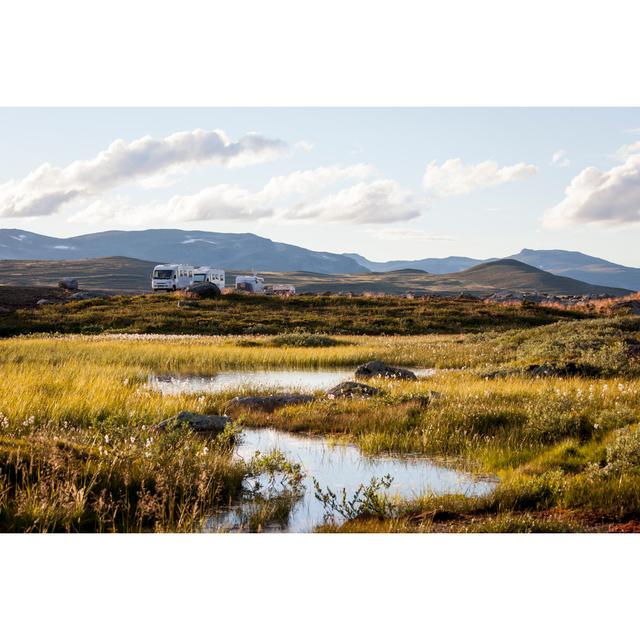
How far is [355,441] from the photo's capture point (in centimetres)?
1323

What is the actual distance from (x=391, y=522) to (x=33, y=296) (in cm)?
7306

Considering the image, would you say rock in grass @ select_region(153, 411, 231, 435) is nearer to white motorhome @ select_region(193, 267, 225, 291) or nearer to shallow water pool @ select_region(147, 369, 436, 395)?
shallow water pool @ select_region(147, 369, 436, 395)

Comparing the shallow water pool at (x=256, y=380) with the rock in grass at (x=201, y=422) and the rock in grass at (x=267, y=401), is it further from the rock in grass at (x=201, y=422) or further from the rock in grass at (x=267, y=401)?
the rock in grass at (x=201, y=422)

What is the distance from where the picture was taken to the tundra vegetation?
8344 mm

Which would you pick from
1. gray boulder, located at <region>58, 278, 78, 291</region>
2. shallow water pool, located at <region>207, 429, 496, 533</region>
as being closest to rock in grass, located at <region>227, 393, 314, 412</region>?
shallow water pool, located at <region>207, 429, 496, 533</region>

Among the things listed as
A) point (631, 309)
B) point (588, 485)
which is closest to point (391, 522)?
point (588, 485)

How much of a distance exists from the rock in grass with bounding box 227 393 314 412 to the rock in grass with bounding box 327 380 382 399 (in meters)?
0.66

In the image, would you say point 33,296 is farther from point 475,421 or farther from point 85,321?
point 475,421

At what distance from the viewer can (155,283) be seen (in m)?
78.2

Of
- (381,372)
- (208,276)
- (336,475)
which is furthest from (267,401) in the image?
(208,276)

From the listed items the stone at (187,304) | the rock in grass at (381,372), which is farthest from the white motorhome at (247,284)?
the rock in grass at (381,372)

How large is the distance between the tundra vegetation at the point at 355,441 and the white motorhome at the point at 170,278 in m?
50.8

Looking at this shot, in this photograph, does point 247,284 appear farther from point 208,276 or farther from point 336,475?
point 336,475

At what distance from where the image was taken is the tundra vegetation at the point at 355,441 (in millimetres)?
8344
